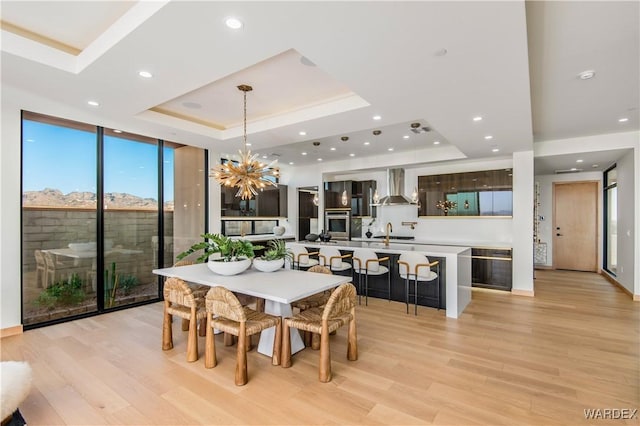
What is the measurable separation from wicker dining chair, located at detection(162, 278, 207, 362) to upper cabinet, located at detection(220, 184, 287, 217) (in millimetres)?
3837

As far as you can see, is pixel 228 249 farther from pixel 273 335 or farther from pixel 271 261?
pixel 273 335

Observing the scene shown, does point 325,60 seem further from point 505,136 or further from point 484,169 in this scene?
point 484,169

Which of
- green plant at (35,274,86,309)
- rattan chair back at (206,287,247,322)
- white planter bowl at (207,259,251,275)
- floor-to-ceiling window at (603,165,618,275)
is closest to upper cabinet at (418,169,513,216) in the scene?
A: floor-to-ceiling window at (603,165,618,275)

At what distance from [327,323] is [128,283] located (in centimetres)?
392

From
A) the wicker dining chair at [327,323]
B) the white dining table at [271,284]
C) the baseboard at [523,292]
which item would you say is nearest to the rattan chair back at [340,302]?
the wicker dining chair at [327,323]

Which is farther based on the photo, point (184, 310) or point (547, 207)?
point (547, 207)

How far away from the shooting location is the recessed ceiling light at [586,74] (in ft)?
10.2

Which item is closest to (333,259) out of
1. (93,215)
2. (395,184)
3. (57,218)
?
(395,184)

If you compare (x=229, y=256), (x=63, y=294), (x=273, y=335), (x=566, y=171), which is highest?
(x=566, y=171)

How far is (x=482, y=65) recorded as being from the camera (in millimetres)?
2545

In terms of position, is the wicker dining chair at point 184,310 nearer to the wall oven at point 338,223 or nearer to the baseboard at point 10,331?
the baseboard at point 10,331

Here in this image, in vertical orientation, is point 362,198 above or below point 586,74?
below

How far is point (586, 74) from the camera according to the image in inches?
124

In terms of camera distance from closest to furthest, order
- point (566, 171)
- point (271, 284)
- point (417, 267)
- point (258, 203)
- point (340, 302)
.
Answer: point (340, 302) → point (271, 284) → point (417, 267) → point (566, 171) → point (258, 203)
